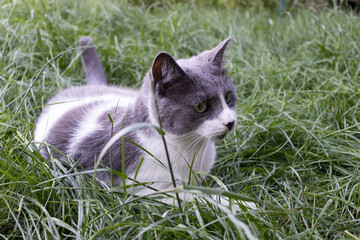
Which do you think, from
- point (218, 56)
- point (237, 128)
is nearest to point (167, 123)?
point (218, 56)

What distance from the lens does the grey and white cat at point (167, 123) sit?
73.4 inches

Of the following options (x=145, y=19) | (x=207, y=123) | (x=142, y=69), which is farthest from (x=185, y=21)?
(x=207, y=123)

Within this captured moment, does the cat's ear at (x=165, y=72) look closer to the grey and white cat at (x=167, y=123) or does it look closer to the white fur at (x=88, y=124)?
the grey and white cat at (x=167, y=123)

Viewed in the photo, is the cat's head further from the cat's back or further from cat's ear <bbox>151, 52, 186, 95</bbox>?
the cat's back

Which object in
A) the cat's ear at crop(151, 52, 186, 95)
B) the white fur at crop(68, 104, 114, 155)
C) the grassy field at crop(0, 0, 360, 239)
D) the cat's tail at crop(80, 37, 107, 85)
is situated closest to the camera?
the grassy field at crop(0, 0, 360, 239)

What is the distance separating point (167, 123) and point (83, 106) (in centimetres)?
A: 84

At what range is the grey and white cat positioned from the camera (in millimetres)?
1865

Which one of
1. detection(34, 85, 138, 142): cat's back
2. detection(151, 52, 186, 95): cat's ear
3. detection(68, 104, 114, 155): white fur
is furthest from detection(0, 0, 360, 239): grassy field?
detection(151, 52, 186, 95): cat's ear

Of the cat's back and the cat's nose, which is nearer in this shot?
the cat's nose

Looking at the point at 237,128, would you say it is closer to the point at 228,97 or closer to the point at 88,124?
the point at 228,97

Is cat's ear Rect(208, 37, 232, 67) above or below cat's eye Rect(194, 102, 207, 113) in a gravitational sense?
above

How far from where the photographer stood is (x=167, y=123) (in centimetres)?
190

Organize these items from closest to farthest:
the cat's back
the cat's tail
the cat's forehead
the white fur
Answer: the cat's forehead < the white fur < the cat's back < the cat's tail

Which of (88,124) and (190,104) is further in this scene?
(88,124)
